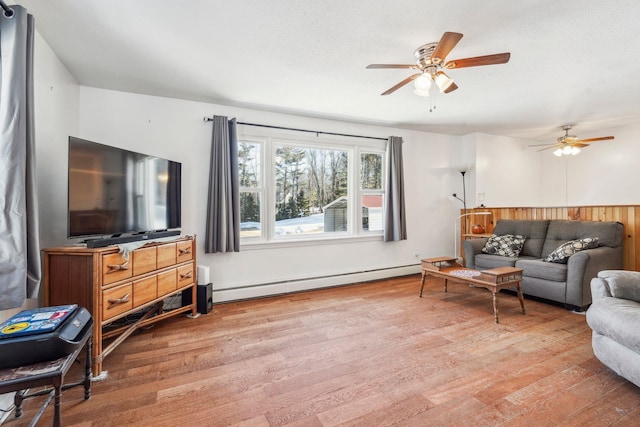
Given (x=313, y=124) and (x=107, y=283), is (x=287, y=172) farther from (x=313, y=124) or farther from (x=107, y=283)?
(x=107, y=283)

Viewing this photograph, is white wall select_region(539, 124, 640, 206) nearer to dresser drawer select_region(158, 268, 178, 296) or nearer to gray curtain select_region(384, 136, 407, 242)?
gray curtain select_region(384, 136, 407, 242)

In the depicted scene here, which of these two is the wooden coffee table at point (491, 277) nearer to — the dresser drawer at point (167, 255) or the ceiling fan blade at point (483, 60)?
the ceiling fan blade at point (483, 60)

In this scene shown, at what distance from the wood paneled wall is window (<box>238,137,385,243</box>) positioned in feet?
6.35

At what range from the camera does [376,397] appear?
1777 millimetres

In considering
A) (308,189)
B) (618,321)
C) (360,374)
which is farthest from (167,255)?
(618,321)

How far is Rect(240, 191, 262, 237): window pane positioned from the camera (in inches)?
151

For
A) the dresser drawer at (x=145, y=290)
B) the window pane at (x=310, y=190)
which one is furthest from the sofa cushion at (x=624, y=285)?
the dresser drawer at (x=145, y=290)

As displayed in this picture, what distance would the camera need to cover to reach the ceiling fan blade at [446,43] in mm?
1809

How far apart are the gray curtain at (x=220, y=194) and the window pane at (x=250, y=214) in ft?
0.98

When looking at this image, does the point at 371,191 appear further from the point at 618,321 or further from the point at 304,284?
the point at 618,321

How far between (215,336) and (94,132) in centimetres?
242

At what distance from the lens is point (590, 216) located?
3.93 metres

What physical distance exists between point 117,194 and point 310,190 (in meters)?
2.40

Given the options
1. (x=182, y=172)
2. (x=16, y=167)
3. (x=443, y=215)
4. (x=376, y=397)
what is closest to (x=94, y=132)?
(x=182, y=172)
